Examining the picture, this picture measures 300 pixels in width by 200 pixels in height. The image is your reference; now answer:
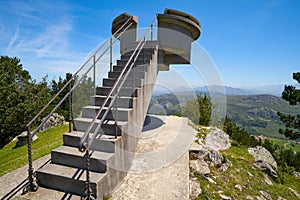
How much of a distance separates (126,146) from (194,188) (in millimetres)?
1755

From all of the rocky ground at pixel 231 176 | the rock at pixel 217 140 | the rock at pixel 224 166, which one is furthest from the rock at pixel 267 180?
the rock at pixel 217 140

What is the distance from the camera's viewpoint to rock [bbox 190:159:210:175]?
4.49 metres

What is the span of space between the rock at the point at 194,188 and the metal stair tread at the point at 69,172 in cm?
194

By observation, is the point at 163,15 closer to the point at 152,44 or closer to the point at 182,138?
the point at 152,44

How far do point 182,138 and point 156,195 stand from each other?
130 inches

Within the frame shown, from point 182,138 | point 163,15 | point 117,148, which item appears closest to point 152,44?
point 163,15

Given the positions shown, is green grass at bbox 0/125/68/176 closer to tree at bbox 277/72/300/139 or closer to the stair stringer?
the stair stringer

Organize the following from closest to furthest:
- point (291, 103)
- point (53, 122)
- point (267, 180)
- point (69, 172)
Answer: point (69, 172) < point (267, 180) < point (53, 122) < point (291, 103)

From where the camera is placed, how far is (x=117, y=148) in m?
3.27

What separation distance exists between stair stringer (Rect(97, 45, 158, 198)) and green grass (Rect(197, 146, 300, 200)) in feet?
5.60

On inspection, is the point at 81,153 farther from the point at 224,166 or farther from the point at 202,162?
the point at 224,166

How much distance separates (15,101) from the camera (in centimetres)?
1936

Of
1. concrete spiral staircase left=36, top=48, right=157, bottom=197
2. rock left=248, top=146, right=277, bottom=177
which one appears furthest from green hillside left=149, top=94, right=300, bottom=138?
concrete spiral staircase left=36, top=48, right=157, bottom=197

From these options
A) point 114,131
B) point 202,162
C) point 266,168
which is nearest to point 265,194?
point 266,168
